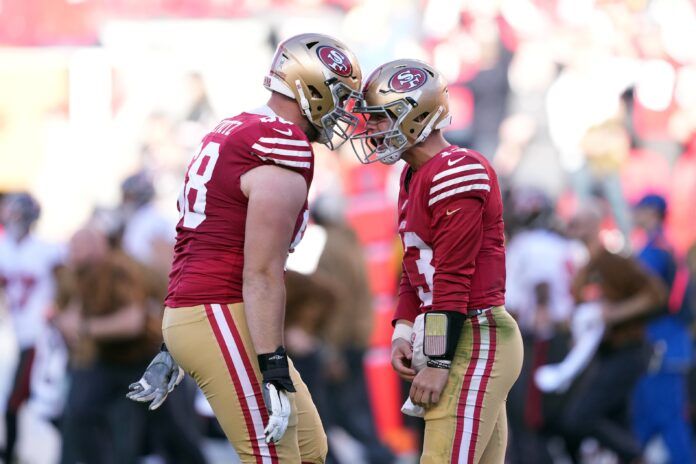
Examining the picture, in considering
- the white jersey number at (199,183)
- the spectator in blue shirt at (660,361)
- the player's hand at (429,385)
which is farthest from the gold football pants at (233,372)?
the spectator in blue shirt at (660,361)

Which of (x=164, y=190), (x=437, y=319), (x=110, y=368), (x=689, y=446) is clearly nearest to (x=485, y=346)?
(x=437, y=319)

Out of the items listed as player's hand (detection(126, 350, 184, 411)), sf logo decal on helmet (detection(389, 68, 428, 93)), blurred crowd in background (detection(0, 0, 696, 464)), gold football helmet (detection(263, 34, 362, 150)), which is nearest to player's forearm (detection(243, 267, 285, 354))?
player's hand (detection(126, 350, 184, 411))

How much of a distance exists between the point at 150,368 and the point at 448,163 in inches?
53.7

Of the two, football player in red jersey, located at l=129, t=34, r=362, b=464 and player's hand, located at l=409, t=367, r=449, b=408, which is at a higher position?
football player in red jersey, located at l=129, t=34, r=362, b=464

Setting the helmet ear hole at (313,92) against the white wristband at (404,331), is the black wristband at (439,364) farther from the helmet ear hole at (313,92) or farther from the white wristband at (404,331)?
the helmet ear hole at (313,92)

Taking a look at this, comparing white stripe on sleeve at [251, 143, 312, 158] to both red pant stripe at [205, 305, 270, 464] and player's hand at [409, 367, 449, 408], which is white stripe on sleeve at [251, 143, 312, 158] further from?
player's hand at [409, 367, 449, 408]

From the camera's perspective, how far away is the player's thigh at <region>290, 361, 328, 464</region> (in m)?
5.07

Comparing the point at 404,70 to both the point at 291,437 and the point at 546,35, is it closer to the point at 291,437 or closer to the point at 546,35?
the point at 291,437

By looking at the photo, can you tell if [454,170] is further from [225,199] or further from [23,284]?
[23,284]

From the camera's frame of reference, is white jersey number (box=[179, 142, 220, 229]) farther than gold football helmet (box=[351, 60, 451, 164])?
No

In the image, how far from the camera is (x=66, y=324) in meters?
8.84

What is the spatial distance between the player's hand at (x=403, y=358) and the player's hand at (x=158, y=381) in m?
0.82

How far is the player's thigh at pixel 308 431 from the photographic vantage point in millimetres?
5070

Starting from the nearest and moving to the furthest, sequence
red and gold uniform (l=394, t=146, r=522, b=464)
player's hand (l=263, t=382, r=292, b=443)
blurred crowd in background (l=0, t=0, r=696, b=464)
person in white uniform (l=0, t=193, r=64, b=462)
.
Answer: player's hand (l=263, t=382, r=292, b=443) → red and gold uniform (l=394, t=146, r=522, b=464) → person in white uniform (l=0, t=193, r=64, b=462) → blurred crowd in background (l=0, t=0, r=696, b=464)
